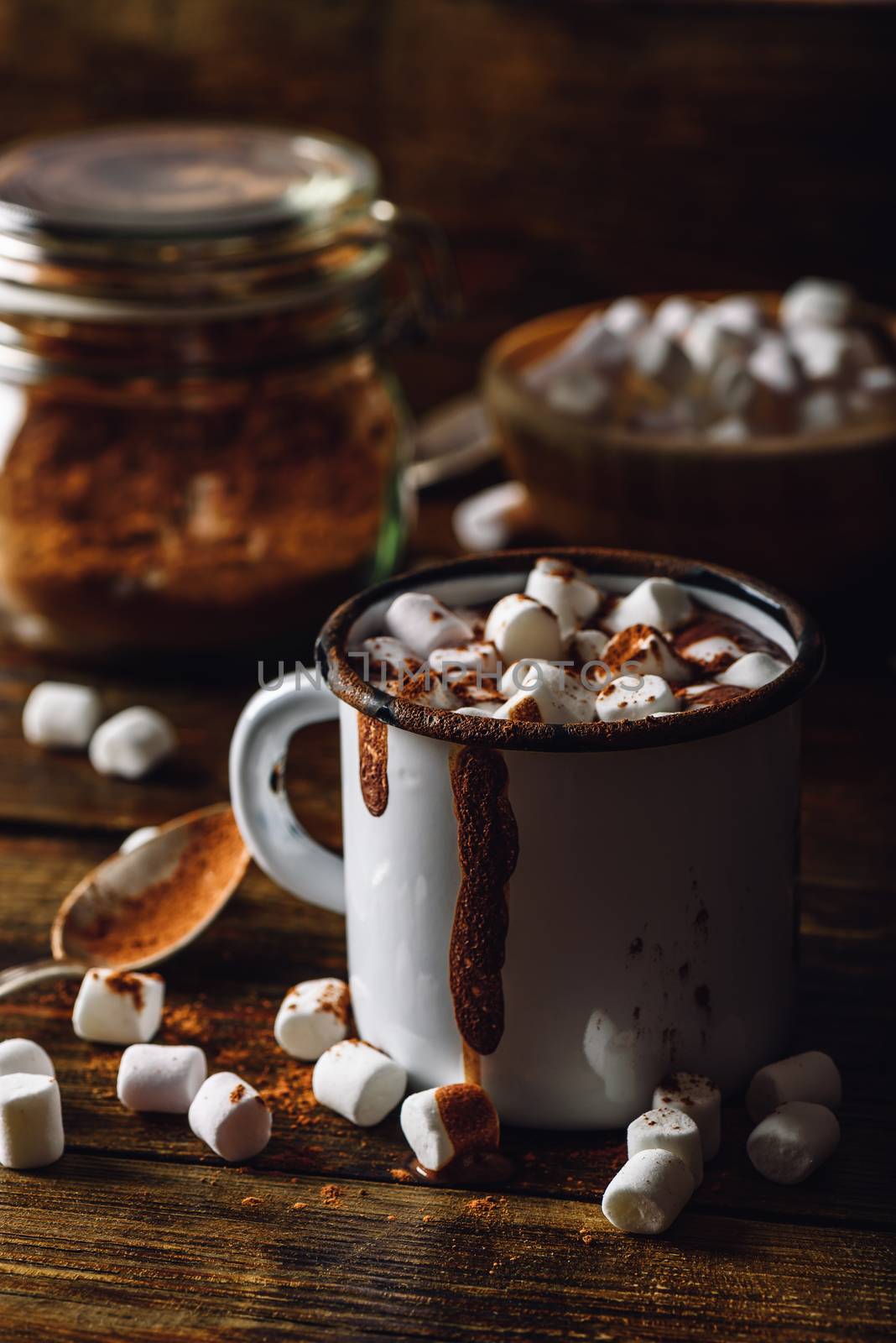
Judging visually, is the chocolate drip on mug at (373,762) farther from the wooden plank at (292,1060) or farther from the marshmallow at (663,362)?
the marshmallow at (663,362)

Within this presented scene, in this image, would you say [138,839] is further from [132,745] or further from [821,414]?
[821,414]

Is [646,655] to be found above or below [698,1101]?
above

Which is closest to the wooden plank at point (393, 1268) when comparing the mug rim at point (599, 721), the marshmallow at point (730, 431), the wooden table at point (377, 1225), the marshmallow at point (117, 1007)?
the wooden table at point (377, 1225)

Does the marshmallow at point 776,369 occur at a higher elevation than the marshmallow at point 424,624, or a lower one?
lower

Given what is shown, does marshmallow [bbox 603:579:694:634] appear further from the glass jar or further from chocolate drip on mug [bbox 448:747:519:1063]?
the glass jar

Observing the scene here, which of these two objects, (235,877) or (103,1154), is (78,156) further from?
(103,1154)

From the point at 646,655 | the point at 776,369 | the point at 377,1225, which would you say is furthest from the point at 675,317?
the point at 377,1225
